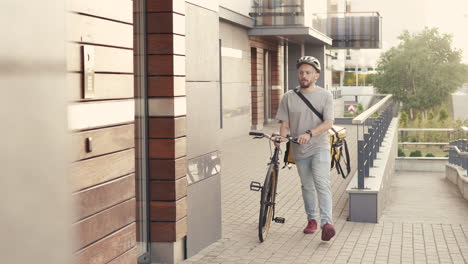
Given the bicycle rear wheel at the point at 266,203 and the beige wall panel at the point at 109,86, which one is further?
the bicycle rear wheel at the point at 266,203

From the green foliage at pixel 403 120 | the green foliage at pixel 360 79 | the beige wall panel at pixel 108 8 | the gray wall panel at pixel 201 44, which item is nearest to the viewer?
the beige wall panel at pixel 108 8

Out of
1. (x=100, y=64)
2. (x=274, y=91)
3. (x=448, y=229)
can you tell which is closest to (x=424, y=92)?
(x=274, y=91)

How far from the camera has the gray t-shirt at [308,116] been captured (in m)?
7.14

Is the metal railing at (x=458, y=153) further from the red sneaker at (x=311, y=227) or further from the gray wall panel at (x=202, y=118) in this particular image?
the gray wall panel at (x=202, y=118)

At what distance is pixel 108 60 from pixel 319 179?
3168mm

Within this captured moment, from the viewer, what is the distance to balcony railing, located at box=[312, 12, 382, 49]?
37781 millimetres

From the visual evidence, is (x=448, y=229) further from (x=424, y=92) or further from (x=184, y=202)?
→ (x=424, y=92)

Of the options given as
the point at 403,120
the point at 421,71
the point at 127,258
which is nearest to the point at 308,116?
the point at 127,258

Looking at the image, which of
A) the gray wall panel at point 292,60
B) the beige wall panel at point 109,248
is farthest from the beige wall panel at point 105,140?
the gray wall panel at point 292,60

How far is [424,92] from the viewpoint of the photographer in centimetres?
5862

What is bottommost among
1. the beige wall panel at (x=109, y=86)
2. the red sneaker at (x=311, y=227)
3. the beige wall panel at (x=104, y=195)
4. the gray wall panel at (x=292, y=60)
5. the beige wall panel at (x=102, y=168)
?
the red sneaker at (x=311, y=227)

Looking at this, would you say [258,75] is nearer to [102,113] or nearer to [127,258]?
[127,258]

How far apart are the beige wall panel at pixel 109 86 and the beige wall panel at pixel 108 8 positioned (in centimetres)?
34

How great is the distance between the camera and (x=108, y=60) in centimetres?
455
